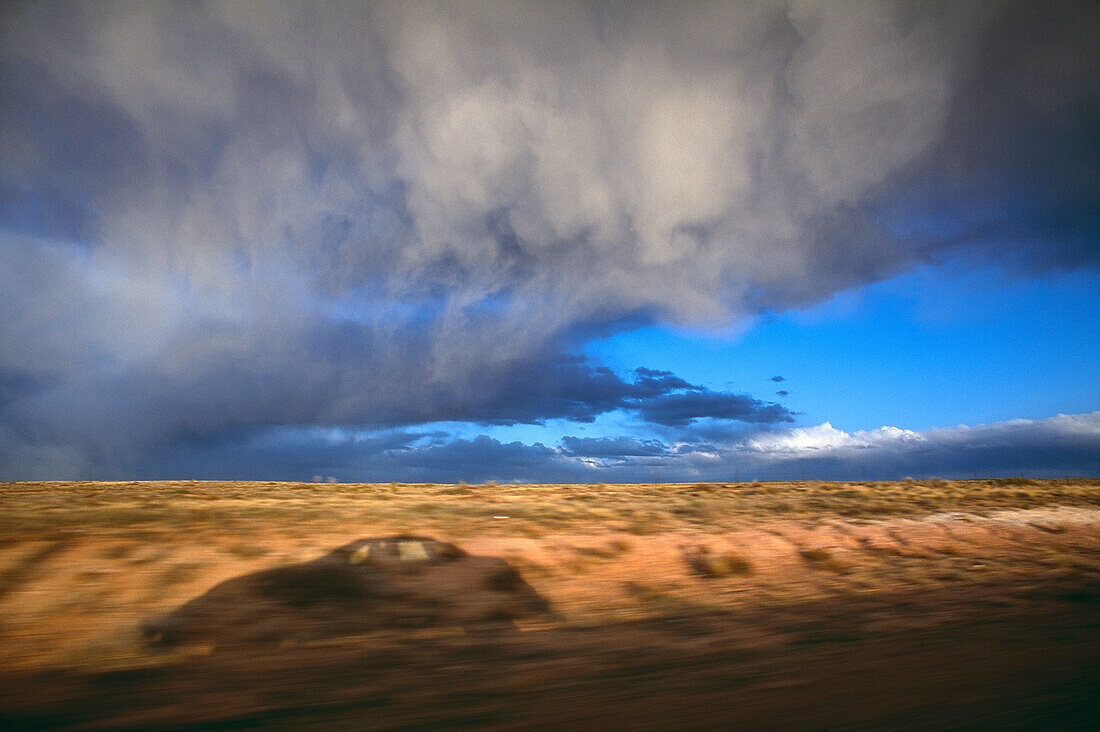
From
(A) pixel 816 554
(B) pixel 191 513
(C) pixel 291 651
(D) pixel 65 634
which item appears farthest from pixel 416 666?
(A) pixel 816 554

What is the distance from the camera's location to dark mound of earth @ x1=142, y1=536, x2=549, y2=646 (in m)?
5.93

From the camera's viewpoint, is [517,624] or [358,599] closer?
[517,624]

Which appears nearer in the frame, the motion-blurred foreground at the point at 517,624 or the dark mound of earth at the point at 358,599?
the motion-blurred foreground at the point at 517,624

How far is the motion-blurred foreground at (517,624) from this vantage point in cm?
384

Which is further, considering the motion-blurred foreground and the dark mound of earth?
the dark mound of earth

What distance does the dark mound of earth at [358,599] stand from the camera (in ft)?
19.4

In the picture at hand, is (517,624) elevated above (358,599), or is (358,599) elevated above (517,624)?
(358,599)

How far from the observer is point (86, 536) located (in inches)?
313

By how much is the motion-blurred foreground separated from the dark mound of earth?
0.03 m

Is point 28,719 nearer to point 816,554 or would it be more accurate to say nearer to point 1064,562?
point 816,554

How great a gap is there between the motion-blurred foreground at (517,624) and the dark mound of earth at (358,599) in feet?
0.11

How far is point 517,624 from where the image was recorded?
6.59 m

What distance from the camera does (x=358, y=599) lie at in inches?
276

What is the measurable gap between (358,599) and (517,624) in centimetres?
199
